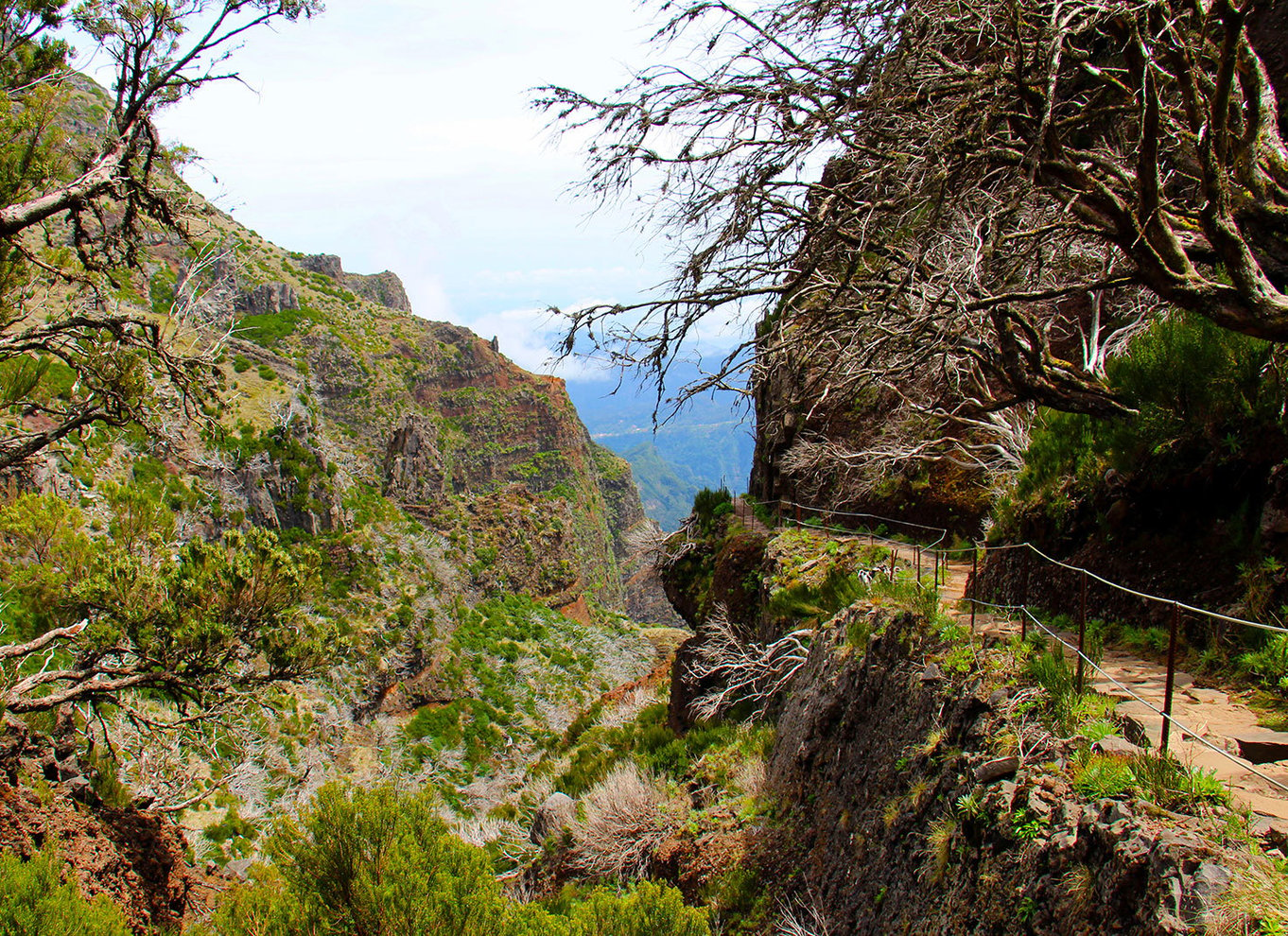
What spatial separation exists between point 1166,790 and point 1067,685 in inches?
42.3

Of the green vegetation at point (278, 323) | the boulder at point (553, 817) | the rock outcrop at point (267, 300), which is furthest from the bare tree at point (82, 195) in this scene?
the rock outcrop at point (267, 300)

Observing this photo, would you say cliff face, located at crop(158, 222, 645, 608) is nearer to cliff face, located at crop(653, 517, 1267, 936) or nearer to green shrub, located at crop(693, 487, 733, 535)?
cliff face, located at crop(653, 517, 1267, 936)

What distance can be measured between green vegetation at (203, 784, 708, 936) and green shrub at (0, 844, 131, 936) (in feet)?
4.28

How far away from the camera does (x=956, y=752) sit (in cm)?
438

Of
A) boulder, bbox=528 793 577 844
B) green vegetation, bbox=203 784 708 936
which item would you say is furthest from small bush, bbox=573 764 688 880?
green vegetation, bbox=203 784 708 936

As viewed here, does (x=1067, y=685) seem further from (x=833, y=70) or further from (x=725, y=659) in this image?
(x=725, y=659)

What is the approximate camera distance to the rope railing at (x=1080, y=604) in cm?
297

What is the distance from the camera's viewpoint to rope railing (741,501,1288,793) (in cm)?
297

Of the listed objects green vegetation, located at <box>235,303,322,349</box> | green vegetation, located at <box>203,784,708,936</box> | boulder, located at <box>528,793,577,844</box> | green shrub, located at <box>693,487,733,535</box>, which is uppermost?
green vegetation, located at <box>235,303,322,349</box>

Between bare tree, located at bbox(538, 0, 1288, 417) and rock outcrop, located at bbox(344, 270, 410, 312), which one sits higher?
rock outcrop, located at bbox(344, 270, 410, 312)

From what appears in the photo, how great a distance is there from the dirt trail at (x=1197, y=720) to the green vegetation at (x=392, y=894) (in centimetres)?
372

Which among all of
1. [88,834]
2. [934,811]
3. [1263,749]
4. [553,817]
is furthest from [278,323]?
[1263,749]

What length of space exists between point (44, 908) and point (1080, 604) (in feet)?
22.4

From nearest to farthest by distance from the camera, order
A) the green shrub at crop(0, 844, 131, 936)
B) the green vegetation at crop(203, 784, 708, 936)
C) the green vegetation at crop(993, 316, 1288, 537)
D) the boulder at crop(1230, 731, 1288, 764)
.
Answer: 1. the boulder at crop(1230, 731, 1288, 764)
2. the green shrub at crop(0, 844, 131, 936)
3. the green vegetation at crop(993, 316, 1288, 537)
4. the green vegetation at crop(203, 784, 708, 936)
